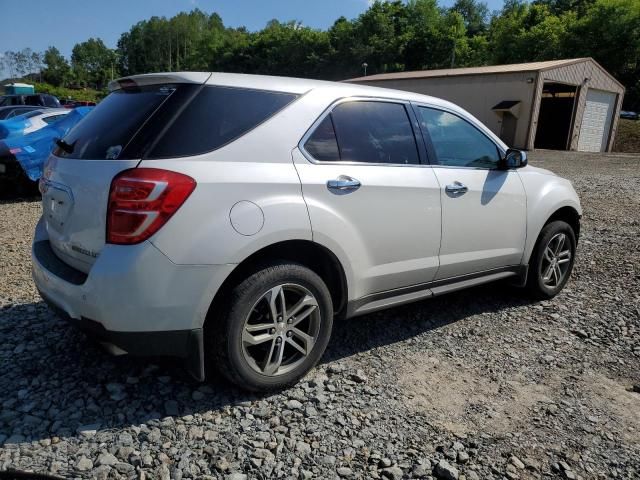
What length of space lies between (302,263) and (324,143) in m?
0.75

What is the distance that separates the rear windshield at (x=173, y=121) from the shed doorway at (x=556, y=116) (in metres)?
31.6

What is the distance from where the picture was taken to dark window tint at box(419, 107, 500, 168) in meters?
3.74

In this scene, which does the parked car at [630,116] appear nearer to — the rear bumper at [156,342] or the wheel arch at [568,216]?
the wheel arch at [568,216]

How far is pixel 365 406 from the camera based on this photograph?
9.63 feet

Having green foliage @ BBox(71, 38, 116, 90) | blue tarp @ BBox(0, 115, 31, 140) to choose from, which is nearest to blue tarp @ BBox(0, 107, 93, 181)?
blue tarp @ BBox(0, 115, 31, 140)

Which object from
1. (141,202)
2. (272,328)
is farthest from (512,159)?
(141,202)

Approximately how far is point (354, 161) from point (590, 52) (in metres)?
51.8

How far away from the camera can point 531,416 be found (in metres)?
2.90

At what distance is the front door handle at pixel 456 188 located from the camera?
142 inches

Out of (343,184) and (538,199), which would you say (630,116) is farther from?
(343,184)

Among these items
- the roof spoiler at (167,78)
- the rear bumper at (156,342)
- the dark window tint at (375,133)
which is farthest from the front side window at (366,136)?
the rear bumper at (156,342)

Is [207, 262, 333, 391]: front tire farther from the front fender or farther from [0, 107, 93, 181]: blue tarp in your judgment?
[0, 107, 93, 181]: blue tarp

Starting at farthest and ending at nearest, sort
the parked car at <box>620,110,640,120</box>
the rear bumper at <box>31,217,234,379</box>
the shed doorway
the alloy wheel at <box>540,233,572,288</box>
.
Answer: the parked car at <box>620,110,640,120</box> < the shed doorway < the alloy wheel at <box>540,233,572,288</box> < the rear bumper at <box>31,217,234,379</box>

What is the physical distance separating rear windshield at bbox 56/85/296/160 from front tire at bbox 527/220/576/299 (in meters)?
2.82
